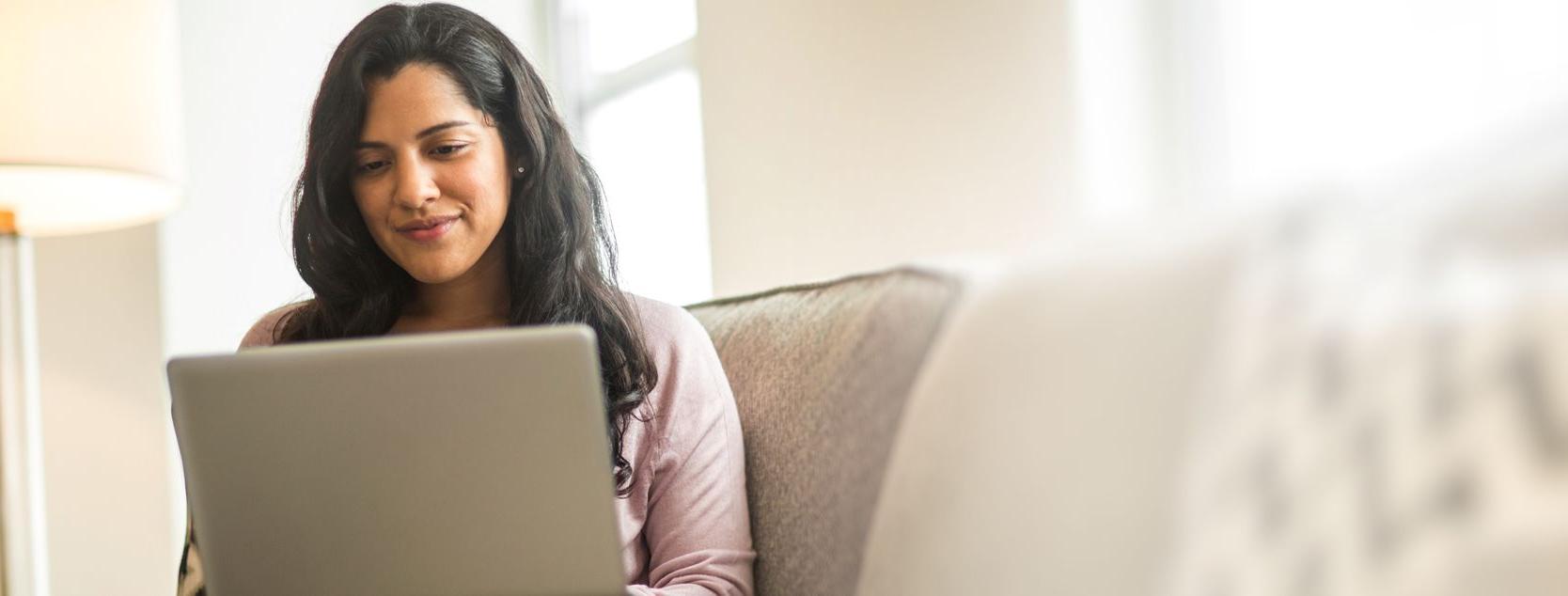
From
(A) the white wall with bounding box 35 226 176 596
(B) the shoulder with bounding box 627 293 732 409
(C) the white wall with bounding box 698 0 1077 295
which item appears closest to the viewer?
(B) the shoulder with bounding box 627 293 732 409

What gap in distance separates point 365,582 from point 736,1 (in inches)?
59.2

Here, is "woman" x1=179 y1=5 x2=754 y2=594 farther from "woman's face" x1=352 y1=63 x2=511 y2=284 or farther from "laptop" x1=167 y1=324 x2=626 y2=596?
"laptop" x1=167 y1=324 x2=626 y2=596

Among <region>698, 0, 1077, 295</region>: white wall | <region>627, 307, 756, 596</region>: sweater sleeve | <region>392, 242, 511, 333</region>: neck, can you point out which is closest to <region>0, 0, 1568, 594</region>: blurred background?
<region>698, 0, 1077, 295</region>: white wall

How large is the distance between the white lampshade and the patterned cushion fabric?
93 cm

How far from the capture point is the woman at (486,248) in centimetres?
119

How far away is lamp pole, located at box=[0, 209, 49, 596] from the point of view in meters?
2.00

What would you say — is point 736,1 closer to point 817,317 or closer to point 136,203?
point 136,203

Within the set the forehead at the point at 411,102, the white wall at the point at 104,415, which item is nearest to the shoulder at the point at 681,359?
the forehead at the point at 411,102

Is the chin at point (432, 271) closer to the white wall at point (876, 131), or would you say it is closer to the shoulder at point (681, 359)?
the shoulder at point (681, 359)

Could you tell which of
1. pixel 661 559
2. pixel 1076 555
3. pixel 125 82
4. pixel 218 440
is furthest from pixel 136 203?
pixel 1076 555

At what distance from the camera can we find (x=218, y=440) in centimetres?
76

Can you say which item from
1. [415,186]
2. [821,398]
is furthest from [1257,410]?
[415,186]

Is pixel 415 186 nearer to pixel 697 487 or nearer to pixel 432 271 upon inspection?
pixel 432 271

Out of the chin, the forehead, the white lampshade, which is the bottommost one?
the chin
